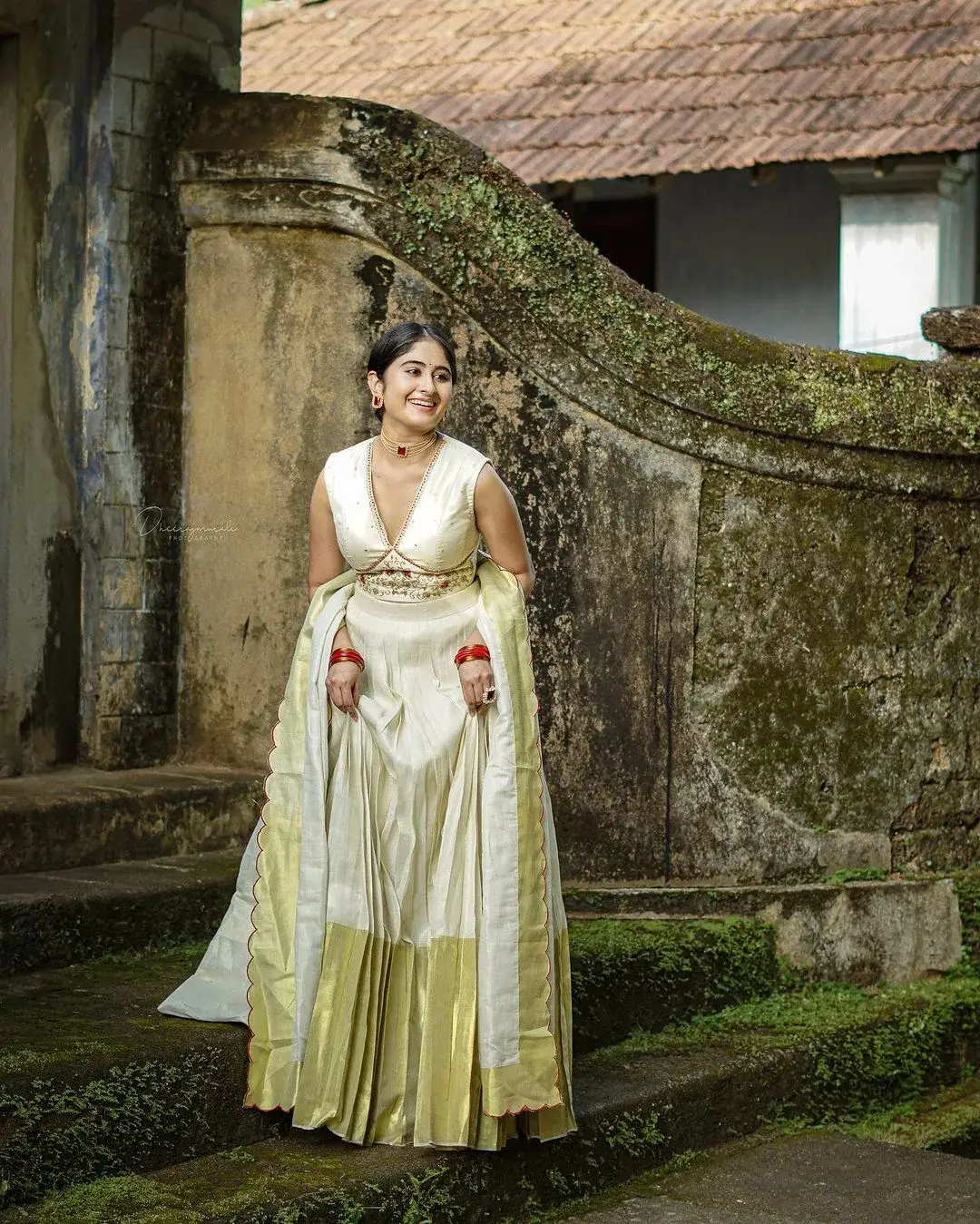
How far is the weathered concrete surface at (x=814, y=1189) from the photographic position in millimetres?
4328

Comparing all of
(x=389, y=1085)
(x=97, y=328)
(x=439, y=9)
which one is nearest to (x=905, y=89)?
(x=439, y=9)

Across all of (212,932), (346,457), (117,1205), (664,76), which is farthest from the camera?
(664,76)

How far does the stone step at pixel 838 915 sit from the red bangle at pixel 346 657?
1.78 metres

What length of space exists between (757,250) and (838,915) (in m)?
6.26

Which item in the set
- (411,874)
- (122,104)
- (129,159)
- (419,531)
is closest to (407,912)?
(411,874)

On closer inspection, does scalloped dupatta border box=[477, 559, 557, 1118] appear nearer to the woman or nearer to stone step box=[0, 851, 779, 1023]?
the woman

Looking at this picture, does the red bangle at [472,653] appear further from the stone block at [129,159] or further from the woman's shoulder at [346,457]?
the stone block at [129,159]

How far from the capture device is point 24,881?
16.1ft

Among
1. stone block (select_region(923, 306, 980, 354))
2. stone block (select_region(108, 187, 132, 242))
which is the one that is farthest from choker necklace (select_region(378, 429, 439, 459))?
stone block (select_region(923, 306, 980, 354))

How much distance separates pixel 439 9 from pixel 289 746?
943 centimetres

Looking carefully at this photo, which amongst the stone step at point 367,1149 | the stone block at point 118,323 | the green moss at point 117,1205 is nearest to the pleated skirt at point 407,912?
the stone step at point 367,1149

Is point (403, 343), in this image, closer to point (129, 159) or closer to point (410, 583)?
point (410, 583)

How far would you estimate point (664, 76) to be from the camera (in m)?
10.6

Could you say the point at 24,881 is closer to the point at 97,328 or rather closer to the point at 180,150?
the point at 97,328
